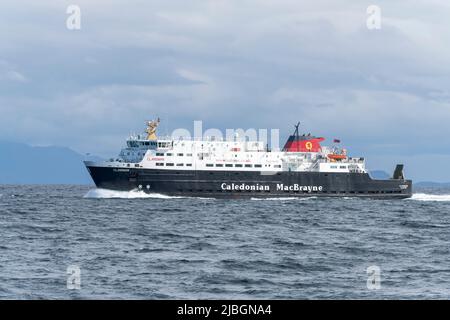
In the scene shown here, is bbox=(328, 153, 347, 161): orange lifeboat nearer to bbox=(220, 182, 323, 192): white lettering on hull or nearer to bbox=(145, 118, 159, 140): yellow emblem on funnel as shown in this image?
bbox=(220, 182, 323, 192): white lettering on hull

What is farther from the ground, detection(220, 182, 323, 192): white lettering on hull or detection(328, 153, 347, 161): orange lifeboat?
detection(328, 153, 347, 161): orange lifeboat

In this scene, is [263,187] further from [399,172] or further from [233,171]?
[399,172]

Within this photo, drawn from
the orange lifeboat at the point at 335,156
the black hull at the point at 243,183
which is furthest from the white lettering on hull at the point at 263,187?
the orange lifeboat at the point at 335,156

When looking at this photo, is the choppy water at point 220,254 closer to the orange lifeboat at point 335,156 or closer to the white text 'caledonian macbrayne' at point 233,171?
the white text 'caledonian macbrayne' at point 233,171

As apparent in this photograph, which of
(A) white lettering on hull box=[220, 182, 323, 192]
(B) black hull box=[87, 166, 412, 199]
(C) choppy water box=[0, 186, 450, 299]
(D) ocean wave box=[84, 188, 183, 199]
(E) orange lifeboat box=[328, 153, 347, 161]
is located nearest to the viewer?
(C) choppy water box=[0, 186, 450, 299]

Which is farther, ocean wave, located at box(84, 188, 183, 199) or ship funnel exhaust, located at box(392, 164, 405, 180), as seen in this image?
ship funnel exhaust, located at box(392, 164, 405, 180)

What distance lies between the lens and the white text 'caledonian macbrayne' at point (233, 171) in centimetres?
7325

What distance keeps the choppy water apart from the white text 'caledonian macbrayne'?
50.6 ft

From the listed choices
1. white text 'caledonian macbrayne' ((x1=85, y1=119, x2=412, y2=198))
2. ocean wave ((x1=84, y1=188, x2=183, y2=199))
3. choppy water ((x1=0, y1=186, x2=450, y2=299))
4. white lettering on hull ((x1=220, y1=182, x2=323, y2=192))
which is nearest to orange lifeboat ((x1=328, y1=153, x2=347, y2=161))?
white text 'caledonian macbrayne' ((x1=85, y1=119, x2=412, y2=198))

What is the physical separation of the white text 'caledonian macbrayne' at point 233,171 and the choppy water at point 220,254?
15.4m

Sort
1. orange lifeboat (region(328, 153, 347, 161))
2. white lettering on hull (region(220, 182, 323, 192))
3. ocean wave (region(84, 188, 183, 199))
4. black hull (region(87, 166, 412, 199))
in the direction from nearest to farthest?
ocean wave (region(84, 188, 183, 199)), black hull (region(87, 166, 412, 199)), white lettering on hull (region(220, 182, 323, 192)), orange lifeboat (region(328, 153, 347, 161))

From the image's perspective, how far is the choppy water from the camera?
75.8 ft

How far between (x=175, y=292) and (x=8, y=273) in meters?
6.40

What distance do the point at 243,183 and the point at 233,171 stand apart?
5.41 ft
